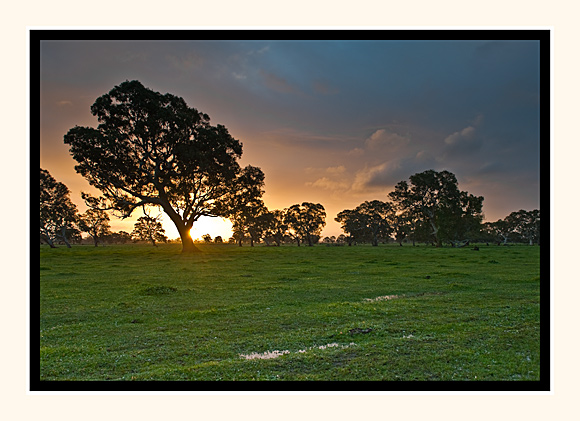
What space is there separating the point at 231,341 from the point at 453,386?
189 inches

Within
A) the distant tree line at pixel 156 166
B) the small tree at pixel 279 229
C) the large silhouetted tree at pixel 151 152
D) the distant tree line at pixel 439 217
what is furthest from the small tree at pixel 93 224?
the distant tree line at pixel 439 217

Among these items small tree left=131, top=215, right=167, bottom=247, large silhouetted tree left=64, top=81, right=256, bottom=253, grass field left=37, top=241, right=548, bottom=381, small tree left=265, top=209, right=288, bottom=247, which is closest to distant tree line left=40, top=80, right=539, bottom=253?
large silhouetted tree left=64, top=81, right=256, bottom=253

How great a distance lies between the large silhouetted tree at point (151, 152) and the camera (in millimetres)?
41781

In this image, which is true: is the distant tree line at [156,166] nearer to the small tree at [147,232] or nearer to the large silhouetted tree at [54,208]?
the large silhouetted tree at [54,208]

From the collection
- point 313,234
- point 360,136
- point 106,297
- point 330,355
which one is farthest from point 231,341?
point 313,234

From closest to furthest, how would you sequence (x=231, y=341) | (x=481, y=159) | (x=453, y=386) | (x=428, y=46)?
(x=453, y=386), (x=428, y=46), (x=231, y=341), (x=481, y=159)

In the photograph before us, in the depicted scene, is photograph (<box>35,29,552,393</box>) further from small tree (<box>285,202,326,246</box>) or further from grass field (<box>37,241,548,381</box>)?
small tree (<box>285,202,326,246</box>)

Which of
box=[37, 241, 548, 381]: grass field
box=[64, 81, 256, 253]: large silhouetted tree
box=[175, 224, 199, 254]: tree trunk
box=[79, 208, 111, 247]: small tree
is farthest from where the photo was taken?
box=[79, 208, 111, 247]: small tree

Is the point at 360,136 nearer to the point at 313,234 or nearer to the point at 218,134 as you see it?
the point at 218,134

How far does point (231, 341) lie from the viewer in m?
8.59

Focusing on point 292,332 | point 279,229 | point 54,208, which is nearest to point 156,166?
point 54,208

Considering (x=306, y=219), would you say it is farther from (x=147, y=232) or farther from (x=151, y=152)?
(x=151, y=152)

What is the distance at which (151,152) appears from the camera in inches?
1754

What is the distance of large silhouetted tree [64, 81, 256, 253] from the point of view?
41.8 m
